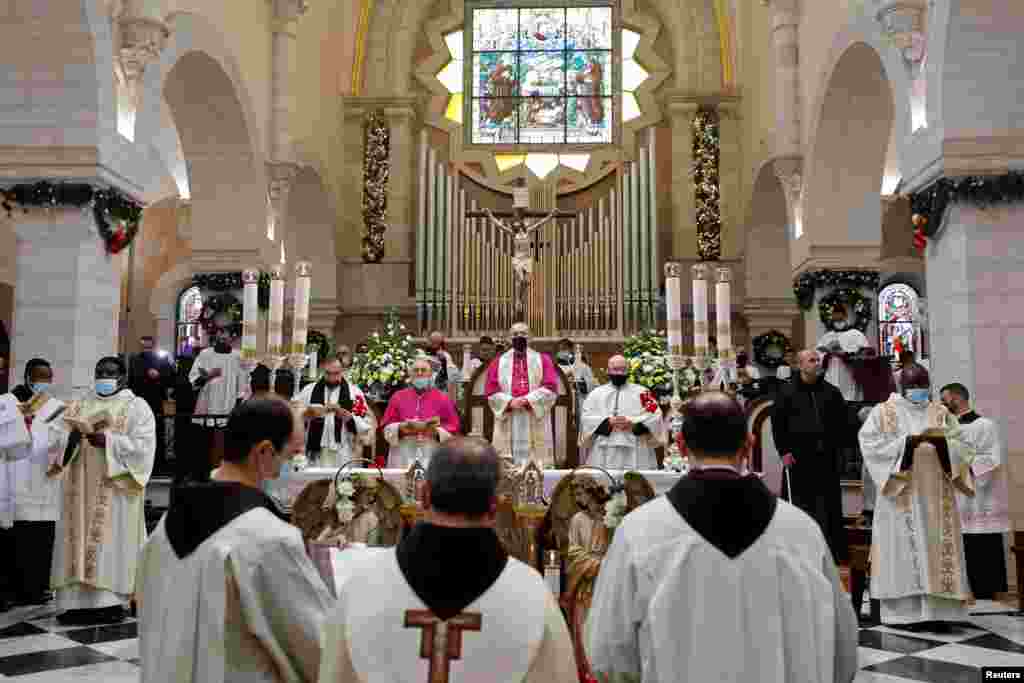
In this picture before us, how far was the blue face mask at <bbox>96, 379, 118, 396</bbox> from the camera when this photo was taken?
693 centimetres

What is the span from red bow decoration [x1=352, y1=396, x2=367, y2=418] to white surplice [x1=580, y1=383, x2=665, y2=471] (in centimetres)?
191

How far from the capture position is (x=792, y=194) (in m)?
13.0

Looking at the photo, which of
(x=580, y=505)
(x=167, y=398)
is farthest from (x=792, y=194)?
(x=580, y=505)

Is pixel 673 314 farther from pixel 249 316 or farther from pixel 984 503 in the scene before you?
pixel 984 503

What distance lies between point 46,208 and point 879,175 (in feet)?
30.8

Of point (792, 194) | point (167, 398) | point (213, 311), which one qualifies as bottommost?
point (167, 398)

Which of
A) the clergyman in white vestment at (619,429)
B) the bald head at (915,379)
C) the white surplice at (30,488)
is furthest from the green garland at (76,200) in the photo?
the bald head at (915,379)

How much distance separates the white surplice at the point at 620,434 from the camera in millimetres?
7940

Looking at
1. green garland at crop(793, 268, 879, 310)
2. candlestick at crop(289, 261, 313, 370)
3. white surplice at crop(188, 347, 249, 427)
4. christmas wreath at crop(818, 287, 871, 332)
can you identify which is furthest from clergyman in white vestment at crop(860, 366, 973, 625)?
white surplice at crop(188, 347, 249, 427)

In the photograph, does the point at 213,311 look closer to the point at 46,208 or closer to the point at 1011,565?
the point at 46,208

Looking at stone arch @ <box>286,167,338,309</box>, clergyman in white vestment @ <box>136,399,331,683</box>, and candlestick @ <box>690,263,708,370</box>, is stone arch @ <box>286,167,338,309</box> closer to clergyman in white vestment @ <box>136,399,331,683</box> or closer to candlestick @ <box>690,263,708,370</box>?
candlestick @ <box>690,263,708,370</box>

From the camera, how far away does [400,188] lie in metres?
16.7

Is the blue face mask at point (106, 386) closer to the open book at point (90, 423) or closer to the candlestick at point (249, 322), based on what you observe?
the open book at point (90, 423)

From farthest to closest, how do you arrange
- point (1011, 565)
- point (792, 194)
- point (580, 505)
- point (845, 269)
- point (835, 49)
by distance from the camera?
1. point (792, 194)
2. point (845, 269)
3. point (835, 49)
4. point (1011, 565)
5. point (580, 505)
